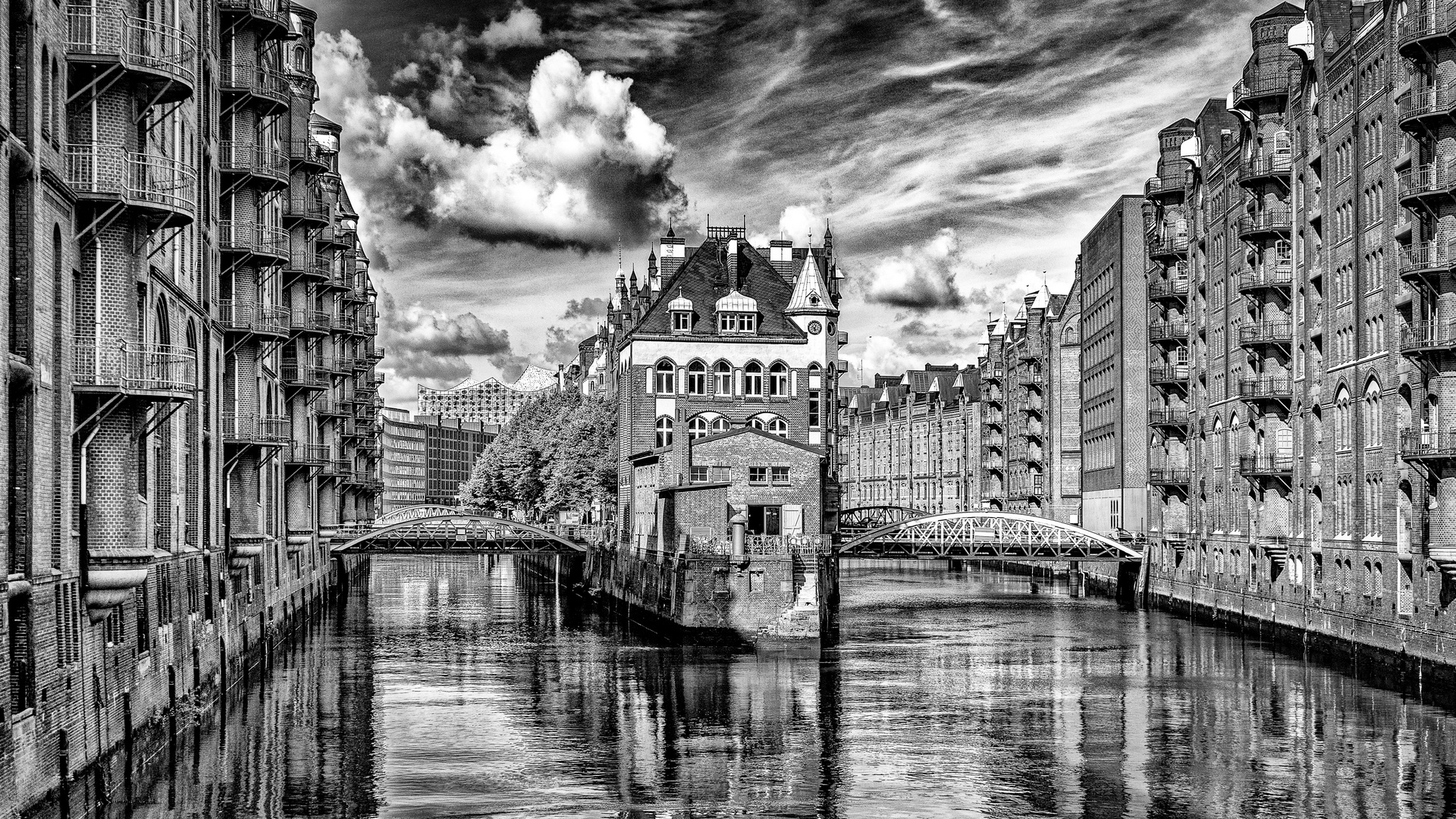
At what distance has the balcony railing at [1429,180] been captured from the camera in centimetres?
4834

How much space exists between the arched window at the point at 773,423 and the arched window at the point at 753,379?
1.19 meters

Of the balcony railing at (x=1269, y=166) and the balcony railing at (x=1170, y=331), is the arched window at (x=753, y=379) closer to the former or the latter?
the balcony railing at (x=1170, y=331)

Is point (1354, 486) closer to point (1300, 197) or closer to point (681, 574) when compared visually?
point (1300, 197)

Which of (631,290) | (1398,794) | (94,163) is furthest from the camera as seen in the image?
(631,290)

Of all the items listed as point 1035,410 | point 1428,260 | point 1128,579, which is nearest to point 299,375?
point 1428,260

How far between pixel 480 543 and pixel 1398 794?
73210 mm

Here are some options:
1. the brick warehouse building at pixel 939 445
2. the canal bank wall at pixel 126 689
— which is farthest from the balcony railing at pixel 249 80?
the brick warehouse building at pixel 939 445

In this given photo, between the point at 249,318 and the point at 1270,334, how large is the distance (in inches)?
1610

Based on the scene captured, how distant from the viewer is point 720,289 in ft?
298

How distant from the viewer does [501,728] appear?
4369 centimetres

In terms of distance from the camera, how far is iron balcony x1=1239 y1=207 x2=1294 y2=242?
7006 cm

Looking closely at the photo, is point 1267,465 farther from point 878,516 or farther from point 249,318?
point 878,516

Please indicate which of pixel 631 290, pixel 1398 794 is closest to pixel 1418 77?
pixel 1398 794

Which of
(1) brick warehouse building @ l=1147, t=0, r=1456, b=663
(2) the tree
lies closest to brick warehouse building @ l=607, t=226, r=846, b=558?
(2) the tree
